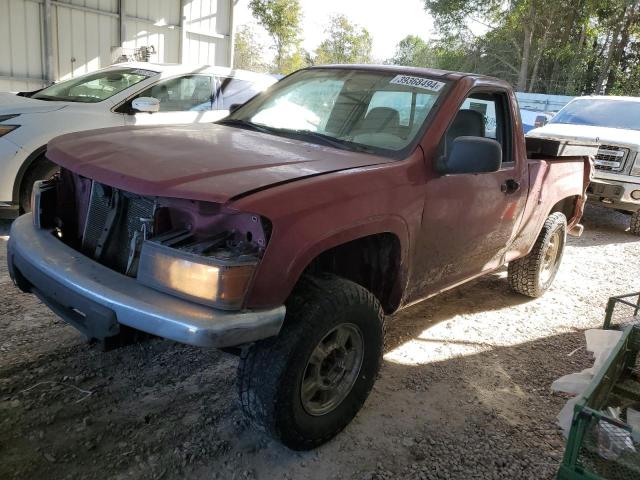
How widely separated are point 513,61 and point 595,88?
5270 millimetres

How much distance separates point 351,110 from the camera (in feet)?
10.9

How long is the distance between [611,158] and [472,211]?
5.50 m

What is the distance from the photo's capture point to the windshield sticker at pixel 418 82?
3.23m

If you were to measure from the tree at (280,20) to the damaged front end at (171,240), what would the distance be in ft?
84.3

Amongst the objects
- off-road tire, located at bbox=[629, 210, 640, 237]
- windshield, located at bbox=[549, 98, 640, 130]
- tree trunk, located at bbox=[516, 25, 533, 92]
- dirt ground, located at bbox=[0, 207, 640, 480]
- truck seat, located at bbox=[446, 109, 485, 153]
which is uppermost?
tree trunk, located at bbox=[516, 25, 533, 92]

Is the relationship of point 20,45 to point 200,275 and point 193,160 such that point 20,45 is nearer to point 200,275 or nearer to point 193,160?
point 193,160

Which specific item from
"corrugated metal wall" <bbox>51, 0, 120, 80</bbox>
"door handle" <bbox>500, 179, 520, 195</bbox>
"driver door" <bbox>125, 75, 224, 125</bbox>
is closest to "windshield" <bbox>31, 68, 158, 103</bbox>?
"driver door" <bbox>125, 75, 224, 125</bbox>

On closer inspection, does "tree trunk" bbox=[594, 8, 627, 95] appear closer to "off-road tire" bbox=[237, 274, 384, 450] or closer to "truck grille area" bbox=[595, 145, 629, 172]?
"truck grille area" bbox=[595, 145, 629, 172]

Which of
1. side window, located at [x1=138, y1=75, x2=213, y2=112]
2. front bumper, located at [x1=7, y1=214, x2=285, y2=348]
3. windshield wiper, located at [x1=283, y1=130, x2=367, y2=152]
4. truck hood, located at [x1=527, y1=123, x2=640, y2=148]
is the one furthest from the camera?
truck hood, located at [x1=527, y1=123, x2=640, y2=148]

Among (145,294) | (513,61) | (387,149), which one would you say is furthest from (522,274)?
(513,61)

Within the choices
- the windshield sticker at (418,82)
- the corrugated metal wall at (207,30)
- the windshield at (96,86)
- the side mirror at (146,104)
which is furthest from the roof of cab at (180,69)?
the corrugated metal wall at (207,30)

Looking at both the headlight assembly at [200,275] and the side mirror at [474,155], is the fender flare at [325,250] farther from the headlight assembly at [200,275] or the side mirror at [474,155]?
the side mirror at [474,155]

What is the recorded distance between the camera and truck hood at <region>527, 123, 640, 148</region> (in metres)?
7.60

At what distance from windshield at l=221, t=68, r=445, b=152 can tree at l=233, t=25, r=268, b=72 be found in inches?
1018
